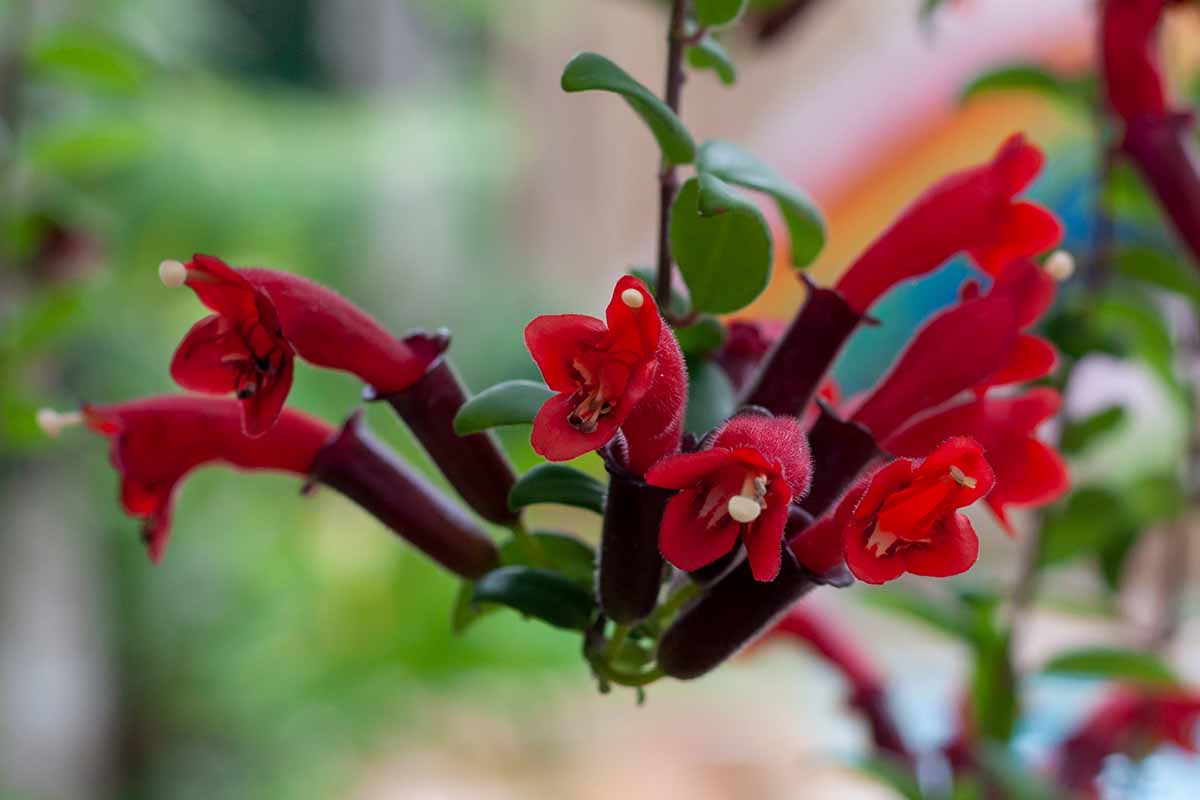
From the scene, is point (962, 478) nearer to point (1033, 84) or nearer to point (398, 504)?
point (398, 504)

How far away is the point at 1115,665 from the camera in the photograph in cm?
55

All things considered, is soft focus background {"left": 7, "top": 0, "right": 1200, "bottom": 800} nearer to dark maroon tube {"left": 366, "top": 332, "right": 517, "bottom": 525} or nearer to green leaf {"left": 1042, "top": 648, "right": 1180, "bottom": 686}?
green leaf {"left": 1042, "top": 648, "right": 1180, "bottom": 686}

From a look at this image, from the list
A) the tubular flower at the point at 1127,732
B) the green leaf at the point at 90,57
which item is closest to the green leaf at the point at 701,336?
the tubular flower at the point at 1127,732

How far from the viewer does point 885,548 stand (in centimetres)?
28

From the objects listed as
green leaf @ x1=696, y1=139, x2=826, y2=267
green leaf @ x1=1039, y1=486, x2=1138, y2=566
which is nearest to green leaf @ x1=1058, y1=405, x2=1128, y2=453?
green leaf @ x1=1039, y1=486, x2=1138, y2=566

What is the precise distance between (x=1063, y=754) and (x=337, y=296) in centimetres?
54

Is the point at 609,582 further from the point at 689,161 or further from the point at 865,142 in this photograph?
the point at 865,142

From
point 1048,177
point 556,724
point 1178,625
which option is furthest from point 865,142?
point 556,724

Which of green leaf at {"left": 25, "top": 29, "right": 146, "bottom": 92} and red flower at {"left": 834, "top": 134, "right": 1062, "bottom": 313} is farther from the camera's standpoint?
green leaf at {"left": 25, "top": 29, "right": 146, "bottom": 92}

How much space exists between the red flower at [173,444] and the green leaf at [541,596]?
0.30ft

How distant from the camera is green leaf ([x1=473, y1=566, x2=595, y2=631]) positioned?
0.34 metres

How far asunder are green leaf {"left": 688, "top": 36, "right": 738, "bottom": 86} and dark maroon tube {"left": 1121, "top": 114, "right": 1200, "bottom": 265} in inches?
8.7

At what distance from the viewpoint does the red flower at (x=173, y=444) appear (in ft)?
1.24

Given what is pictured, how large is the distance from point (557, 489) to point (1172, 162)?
13.3 inches
